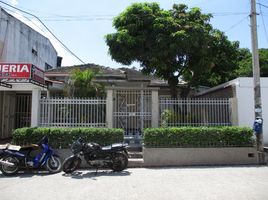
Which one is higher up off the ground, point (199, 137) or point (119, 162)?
point (199, 137)

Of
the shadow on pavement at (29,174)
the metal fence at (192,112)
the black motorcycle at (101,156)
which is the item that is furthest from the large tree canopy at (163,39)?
the shadow on pavement at (29,174)

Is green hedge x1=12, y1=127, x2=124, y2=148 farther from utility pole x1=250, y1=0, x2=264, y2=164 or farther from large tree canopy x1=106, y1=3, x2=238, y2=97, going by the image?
utility pole x1=250, y1=0, x2=264, y2=164

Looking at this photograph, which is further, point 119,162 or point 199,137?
point 199,137

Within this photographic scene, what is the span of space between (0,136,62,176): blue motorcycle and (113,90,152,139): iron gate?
314cm

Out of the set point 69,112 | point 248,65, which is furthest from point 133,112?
point 248,65

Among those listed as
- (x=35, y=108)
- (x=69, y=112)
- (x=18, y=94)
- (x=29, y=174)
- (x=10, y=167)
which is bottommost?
(x=29, y=174)

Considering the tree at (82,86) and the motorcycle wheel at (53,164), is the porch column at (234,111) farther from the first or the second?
the motorcycle wheel at (53,164)

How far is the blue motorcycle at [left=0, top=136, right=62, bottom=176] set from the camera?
28.0 ft

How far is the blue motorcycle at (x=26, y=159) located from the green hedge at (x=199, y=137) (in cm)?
318

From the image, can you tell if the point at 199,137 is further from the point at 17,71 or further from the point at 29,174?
the point at 17,71

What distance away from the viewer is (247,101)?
11.9 meters

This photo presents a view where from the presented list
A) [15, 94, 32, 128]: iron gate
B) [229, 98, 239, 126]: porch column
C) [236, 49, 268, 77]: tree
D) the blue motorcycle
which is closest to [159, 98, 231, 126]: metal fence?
[229, 98, 239, 126]: porch column

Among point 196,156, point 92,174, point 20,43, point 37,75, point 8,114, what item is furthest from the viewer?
point 20,43

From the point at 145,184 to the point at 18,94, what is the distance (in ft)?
35.6
